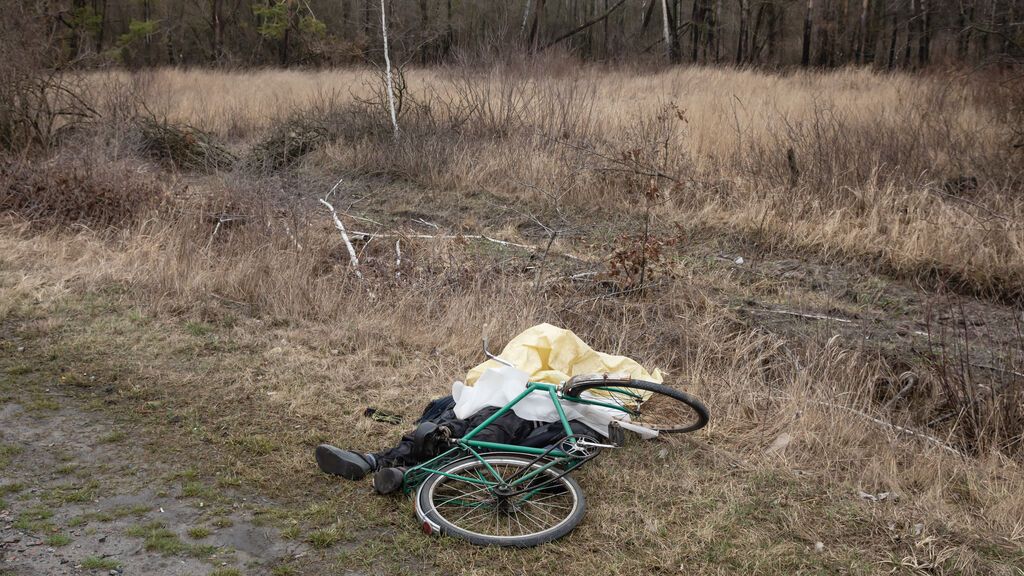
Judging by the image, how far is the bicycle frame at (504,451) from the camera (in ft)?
12.0

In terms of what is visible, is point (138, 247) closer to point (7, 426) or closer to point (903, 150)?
point (7, 426)

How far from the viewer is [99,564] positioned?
10.2 ft

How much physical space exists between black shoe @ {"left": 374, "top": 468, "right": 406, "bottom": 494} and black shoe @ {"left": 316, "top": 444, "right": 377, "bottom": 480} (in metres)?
0.20

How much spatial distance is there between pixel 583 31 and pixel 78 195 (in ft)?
72.7

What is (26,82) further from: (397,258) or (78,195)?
(397,258)

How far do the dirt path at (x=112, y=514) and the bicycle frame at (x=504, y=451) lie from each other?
2.25 ft

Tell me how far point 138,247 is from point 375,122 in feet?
18.0

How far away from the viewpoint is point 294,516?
3.54 m

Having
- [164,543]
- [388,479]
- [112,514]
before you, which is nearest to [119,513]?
[112,514]

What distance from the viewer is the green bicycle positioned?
136 inches

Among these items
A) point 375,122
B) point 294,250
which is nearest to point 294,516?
point 294,250

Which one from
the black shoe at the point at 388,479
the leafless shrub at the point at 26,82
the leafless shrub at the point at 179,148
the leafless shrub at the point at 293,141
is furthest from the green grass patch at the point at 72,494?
the leafless shrub at the point at 293,141

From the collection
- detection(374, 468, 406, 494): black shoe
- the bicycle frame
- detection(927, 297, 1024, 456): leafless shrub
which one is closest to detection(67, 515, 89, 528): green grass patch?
detection(374, 468, 406, 494): black shoe

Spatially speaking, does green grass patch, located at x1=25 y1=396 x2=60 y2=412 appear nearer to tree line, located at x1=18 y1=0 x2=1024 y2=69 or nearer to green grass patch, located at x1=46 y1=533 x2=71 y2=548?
green grass patch, located at x1=46 y1=533 x2=71 y2=548
